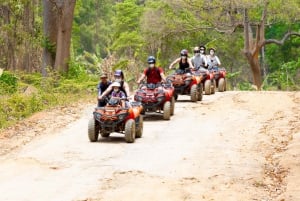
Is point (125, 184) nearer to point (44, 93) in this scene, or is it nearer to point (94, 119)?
point (94, 119)

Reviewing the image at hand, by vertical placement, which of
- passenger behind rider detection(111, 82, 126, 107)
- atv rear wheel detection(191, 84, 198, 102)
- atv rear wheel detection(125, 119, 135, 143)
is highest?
passenger behind rider detection(111, 82, 126, 107)

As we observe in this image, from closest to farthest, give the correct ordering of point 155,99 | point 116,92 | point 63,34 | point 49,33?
1. point 116,92
2. point 155,99
3. point 63,34
4. point 49,33

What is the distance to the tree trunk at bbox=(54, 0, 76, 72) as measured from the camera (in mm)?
27453

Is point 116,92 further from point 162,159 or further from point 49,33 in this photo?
point 49,33

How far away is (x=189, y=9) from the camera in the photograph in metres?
37.8

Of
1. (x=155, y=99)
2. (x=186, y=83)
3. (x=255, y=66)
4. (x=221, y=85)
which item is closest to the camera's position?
(x=155, y=99)

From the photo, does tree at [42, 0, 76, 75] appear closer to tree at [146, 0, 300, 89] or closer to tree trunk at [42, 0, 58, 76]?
tree trunk at [42, 0, 58, 76]

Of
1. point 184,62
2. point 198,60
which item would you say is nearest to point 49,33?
point 198,60

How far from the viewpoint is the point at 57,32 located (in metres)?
28.5

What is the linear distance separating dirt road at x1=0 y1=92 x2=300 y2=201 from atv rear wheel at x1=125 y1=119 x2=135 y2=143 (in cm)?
15

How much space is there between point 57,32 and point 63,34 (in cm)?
97

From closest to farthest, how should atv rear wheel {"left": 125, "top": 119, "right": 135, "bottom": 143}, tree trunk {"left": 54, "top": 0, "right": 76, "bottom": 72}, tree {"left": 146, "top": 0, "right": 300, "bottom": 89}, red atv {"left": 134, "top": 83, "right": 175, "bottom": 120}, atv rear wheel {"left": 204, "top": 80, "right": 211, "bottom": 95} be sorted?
atv rear wheel {"left": 125, "top": 119, "right": 135, "bottom": 143}, red atv {"left": 134, "top": 83, "right": 175, "bottom": 120}, atv rear wheel {"left": 204, "top": 80, "right": 211, "bottom": 95}, tree trunk {"left": 54, "top": 0, "right": 76, "bottom": 72}, tree {"left": 146, "top": 0, "right": 300, "bottom": 89}

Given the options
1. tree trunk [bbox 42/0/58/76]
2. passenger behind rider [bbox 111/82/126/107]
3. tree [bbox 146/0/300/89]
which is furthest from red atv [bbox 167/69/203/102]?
tree [bbox 146/0/300/89]

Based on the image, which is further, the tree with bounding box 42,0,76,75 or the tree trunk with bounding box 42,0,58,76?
the tree trunk with bounding box 42,0,58,76
